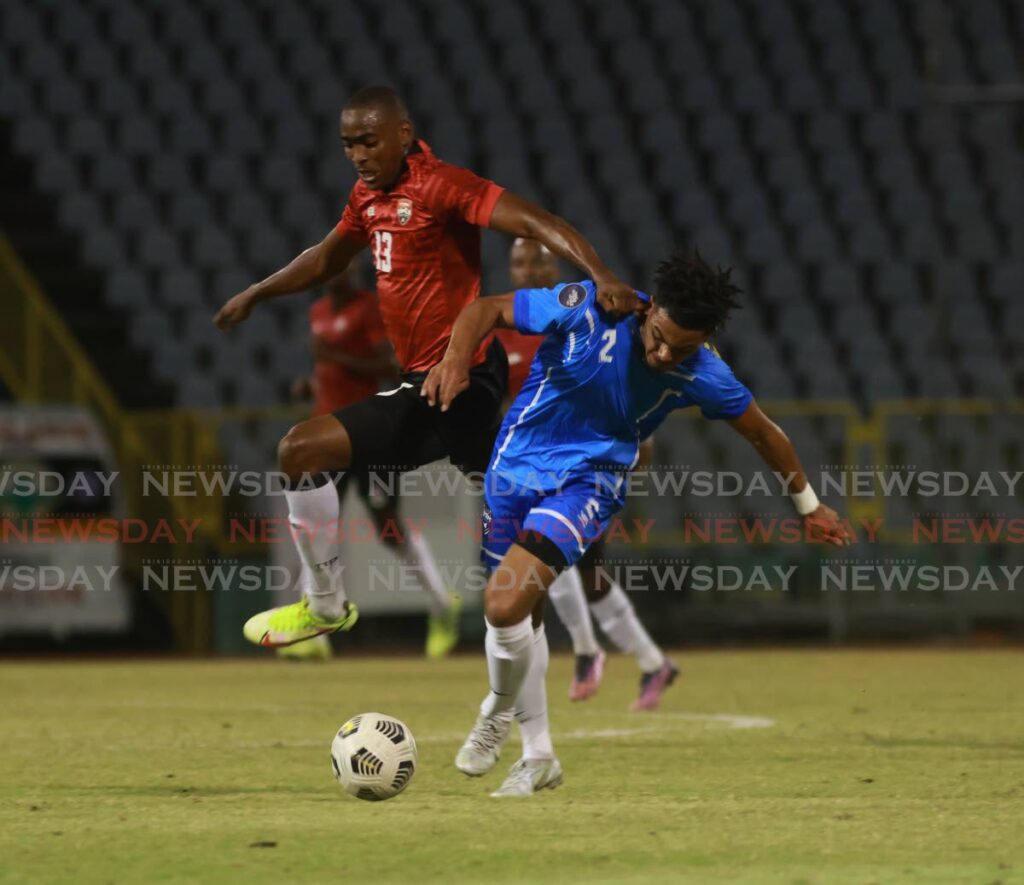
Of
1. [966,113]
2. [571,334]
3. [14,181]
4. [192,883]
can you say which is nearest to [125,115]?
[14,181]

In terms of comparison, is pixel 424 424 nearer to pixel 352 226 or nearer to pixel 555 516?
pixel 352 226

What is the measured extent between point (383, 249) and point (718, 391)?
1442 mm

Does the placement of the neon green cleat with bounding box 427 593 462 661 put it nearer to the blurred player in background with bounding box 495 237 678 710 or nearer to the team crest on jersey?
the blurred player in background with bounding box 495 237 678 710

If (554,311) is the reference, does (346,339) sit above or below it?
below

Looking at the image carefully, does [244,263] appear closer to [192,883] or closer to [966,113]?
[966,113]

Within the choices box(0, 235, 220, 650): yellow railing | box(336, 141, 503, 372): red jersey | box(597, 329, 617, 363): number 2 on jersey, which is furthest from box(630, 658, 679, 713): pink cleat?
box(0, 235, 220, 650): yellow railing

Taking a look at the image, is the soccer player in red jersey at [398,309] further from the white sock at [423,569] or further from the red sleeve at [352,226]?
the white sock at [423,569]

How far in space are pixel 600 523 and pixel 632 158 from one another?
13351mm

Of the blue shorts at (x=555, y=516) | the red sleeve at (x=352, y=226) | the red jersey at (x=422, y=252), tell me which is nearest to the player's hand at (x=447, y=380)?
the blue shorts at (x=555, y=516)

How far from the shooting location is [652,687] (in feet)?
30.0

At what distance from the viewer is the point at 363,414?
648 cm

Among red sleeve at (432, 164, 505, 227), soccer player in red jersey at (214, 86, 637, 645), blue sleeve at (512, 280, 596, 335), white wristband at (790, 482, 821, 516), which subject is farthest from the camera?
soccer player in red jersey at (214, 86, 637, 645)

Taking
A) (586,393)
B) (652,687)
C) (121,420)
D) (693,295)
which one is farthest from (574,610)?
(121,420)

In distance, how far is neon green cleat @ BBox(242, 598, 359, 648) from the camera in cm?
682
